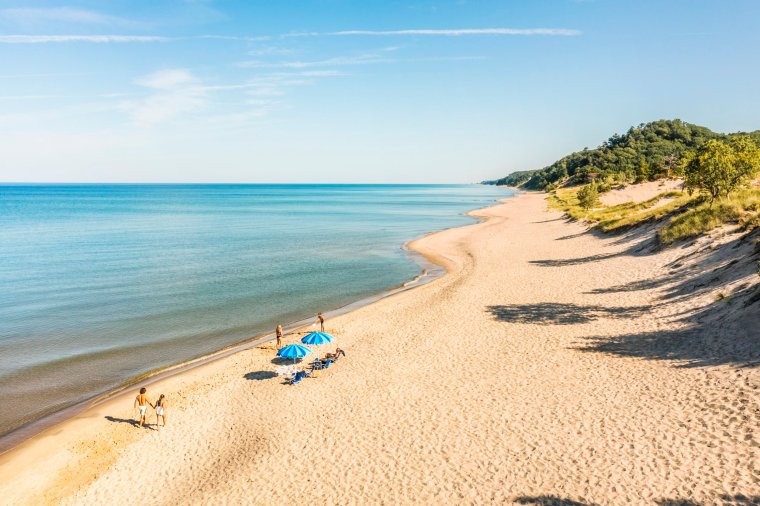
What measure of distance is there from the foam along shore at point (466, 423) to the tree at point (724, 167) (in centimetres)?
1469

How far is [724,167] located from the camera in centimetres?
3506

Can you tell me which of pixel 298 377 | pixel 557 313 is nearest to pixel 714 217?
pixel 557 313

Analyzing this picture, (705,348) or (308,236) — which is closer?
(705,348)

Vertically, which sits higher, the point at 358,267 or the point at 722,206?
the point at 722,206

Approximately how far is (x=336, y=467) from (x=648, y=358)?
13703 millimetres

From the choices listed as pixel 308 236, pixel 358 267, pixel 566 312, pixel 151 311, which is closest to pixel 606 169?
pixel 308 236

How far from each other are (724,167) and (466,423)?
34404 mm

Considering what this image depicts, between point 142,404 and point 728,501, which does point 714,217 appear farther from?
point 142,404

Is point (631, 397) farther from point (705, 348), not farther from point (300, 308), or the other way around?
point (300, 308)

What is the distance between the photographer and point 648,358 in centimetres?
1822

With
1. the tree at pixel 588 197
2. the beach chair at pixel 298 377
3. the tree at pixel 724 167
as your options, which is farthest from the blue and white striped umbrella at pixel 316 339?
the tree at pixel 588 197

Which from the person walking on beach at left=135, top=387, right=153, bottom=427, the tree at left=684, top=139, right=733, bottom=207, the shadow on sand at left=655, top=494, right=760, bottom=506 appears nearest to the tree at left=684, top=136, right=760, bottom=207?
the tree at left=684, top=139, right=733, bottom=207

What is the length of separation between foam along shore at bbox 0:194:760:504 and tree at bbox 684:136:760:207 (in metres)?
14.7

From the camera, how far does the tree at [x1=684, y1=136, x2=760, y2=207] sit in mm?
34594
